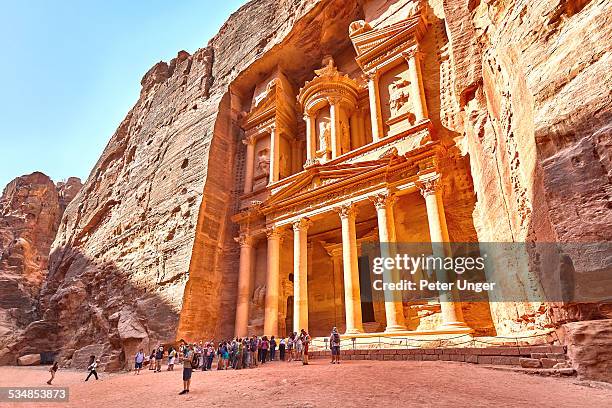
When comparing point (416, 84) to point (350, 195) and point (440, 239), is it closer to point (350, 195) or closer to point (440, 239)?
point (350, 195)

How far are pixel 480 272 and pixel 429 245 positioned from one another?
7.10 ft

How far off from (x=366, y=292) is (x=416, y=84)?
9.91 meters

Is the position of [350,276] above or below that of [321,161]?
below

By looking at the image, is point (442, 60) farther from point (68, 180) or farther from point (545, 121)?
point (68, 180)

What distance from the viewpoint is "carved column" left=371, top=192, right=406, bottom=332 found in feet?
40.2

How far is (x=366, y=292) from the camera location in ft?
53.9

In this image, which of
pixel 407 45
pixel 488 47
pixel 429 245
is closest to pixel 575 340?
pixel 488 47

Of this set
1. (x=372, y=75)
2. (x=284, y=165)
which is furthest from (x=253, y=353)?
(x=372, y=75)

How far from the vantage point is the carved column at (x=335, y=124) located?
17578mm

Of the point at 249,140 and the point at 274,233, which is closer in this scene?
the point at 274,233

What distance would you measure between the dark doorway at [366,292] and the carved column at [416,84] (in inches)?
280

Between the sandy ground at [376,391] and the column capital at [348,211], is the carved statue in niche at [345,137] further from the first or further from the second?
the sandy ground at [376,391]

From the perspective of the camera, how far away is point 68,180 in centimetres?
4600

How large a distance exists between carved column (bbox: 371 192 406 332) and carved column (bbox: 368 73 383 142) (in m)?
3.62
